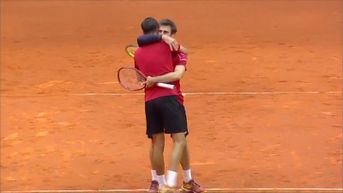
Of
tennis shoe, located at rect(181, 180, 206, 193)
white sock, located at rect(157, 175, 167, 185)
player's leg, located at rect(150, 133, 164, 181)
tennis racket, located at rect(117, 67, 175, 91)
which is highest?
tennis racket, located at rect(117, 67, 175, 91)

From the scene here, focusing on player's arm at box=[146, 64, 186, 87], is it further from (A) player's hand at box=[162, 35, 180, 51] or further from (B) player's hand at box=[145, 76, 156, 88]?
(A) player's hand at box=[162, 35, 180, 51]

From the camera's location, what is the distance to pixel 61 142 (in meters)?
9.45

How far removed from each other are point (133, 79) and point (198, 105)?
4.28 metres

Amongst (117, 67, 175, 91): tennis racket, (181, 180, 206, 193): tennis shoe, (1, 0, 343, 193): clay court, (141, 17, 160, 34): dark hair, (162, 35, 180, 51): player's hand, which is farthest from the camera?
(1, 0, 343, 193): clay court

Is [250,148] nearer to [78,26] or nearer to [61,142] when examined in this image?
[61,142]

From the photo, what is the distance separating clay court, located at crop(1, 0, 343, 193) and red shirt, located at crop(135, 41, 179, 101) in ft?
4.72

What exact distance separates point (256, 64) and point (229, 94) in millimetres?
2303

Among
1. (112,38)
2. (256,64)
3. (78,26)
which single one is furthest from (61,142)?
(78,26)

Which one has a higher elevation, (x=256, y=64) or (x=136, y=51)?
(x=136, y=51)

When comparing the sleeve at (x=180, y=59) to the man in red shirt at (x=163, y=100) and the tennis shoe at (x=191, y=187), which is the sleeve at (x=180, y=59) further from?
the tennis shoe at (x=191, y=187)

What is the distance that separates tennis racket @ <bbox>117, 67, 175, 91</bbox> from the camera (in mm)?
6719

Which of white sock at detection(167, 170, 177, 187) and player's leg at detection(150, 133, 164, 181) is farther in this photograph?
player's leg at detection(150, 133, 164, 181)

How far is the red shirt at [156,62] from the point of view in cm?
662

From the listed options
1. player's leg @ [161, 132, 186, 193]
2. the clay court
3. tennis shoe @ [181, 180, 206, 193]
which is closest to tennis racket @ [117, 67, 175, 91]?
player's leg @ [161, 132, 186, 193]
